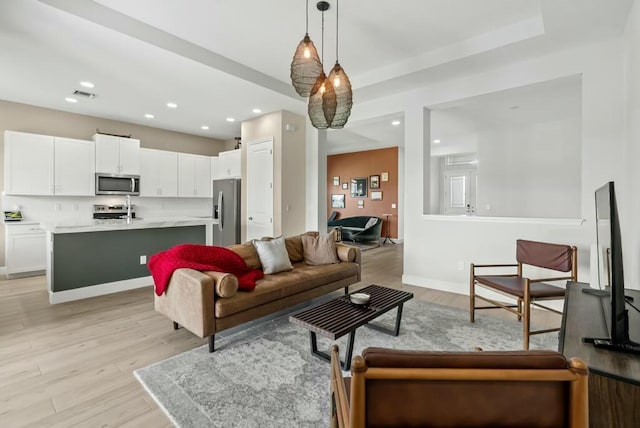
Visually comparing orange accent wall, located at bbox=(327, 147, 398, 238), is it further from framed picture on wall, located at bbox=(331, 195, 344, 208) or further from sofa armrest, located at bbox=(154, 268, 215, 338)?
sofa armrest, located at bbox=(154, 268, 215, 338)

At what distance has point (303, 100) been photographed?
15.9 feet

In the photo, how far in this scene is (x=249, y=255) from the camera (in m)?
3.40

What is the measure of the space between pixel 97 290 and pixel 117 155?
293cm

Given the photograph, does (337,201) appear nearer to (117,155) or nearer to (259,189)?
(259,189)

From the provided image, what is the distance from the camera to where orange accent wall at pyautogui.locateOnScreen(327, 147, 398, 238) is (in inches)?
347

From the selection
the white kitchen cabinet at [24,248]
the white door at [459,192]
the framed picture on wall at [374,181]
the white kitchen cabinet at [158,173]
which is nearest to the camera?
the white kitchen cabinet at [24,248]

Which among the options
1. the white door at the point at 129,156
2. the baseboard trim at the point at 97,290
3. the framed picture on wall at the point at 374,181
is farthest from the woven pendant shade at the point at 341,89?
the framed picture on wall at the point at 374,181

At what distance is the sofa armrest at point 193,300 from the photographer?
7.82ft

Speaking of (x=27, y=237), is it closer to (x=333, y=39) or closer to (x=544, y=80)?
(x=333, y=39)

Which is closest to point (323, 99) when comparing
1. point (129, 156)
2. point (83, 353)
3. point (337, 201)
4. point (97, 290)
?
point (83, 353)

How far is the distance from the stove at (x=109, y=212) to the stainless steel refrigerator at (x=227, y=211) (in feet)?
5.94

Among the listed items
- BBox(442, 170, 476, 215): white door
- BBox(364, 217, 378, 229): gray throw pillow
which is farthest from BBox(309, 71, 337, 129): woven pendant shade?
BBox(442, 170, 476, 215): white door

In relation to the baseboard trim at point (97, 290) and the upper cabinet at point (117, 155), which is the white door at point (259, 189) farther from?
the upper cabinet at point (117, 155)

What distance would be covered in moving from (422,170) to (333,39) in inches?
81.2
